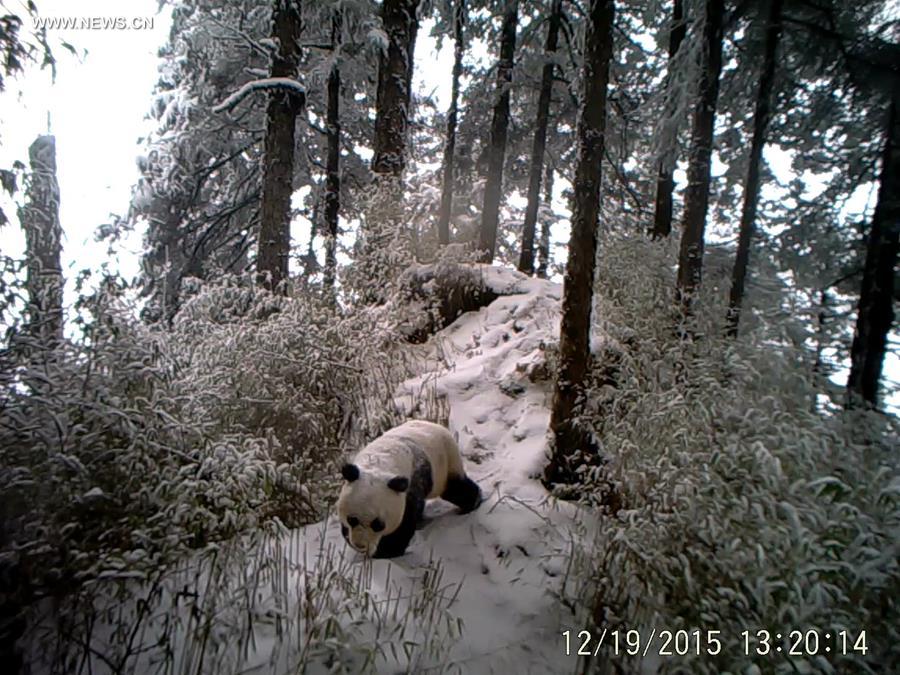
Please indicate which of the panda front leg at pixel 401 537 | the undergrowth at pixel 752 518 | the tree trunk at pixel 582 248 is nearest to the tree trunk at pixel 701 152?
the tree trunk at pixel 582 248

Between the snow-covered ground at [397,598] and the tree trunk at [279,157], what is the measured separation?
3.66m

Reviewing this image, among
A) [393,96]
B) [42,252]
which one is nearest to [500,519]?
[42,252]

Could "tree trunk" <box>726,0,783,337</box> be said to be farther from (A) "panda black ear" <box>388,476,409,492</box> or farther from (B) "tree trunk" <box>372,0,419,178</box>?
(A) "panda black ear" <box>388,476,409,492</box>

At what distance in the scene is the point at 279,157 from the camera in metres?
7.18

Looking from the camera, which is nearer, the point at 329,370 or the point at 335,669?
the point at 335,669

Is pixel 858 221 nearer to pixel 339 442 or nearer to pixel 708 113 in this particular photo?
pixel 708 113

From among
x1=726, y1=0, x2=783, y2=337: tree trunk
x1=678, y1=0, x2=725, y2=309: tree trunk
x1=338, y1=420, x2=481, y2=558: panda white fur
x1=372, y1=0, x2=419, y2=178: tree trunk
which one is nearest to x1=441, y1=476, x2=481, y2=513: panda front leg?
x1=338, y1=420, x2=481, y2=558: panda white fur

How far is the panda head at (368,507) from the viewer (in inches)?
141

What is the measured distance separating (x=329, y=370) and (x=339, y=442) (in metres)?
0.73

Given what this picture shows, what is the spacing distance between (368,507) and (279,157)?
539 centimetres

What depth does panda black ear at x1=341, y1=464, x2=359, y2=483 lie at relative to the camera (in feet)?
11.8

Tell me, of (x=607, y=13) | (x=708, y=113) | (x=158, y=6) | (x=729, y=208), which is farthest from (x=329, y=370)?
(x=729, y=208)

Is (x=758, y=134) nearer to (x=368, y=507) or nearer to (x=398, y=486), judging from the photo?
(x=398, y=486)

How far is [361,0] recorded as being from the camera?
9156 millimetres
